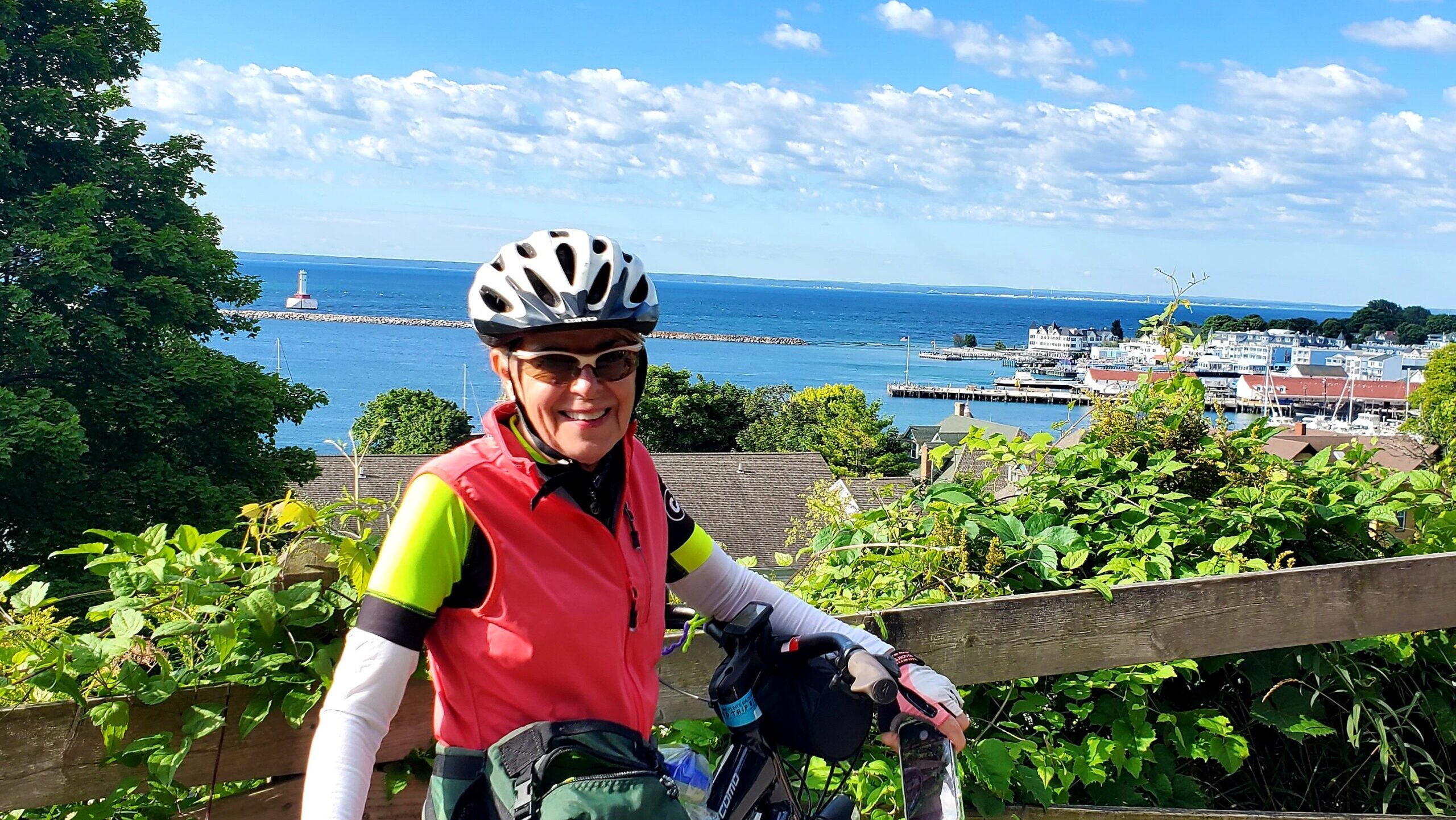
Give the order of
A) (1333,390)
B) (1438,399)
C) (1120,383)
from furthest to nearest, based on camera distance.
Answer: (1333,390)
(1438,399)
(1120,383)

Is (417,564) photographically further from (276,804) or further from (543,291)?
(276,804)

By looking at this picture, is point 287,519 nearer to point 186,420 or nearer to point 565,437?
point 565,437

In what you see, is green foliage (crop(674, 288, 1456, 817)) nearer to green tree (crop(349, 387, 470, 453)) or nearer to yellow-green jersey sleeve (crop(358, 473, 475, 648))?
yellow-green jersey sleeve (crop(358, 473, 475, 648))

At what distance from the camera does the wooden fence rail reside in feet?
6.83

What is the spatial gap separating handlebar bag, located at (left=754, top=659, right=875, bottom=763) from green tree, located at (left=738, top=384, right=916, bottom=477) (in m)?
52.2

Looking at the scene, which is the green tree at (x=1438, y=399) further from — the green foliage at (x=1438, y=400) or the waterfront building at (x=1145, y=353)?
the waterfront building at (x=1145, y=353)

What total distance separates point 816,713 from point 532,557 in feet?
1.93

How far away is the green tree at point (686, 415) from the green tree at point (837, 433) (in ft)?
5.91

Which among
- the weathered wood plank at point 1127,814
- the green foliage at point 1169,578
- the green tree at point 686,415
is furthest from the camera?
the green tree at point 686,415

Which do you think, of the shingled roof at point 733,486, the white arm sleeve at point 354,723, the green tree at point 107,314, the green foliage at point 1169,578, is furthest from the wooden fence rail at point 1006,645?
the shingled roof at point 733,486

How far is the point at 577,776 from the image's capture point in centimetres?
167

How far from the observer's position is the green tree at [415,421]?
176 feet

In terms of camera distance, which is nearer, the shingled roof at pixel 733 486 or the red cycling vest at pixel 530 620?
the red cycling vest at pixel 530 620

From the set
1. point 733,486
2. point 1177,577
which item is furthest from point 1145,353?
point 733,486
